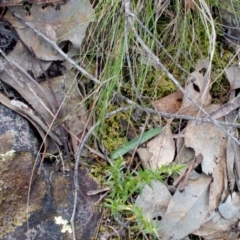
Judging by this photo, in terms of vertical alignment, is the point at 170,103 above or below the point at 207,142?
above

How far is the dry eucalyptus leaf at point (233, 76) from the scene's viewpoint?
1.83 m

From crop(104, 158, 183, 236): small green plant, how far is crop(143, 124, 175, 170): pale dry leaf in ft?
0.19

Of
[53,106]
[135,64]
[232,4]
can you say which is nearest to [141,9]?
[135,64]

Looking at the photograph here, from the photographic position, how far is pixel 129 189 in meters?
1.63

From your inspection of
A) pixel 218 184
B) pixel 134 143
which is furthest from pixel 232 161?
pixel 134 143

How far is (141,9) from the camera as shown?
1789mm

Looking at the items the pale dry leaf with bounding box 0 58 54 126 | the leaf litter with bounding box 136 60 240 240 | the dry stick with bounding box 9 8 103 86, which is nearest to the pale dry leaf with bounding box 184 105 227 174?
the leaf litter with bounding box 136 60 240 240

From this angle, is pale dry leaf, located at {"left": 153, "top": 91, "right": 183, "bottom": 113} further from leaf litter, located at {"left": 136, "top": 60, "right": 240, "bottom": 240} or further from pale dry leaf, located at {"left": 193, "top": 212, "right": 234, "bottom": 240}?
pale dry leaf, located at {"left": 193, "top": 212, "right": 234, "bottom": 240}

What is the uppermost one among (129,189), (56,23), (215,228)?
(56,23)

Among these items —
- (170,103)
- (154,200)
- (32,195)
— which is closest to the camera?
(32,195)

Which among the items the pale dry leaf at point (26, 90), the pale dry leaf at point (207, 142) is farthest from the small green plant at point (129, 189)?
the pale dry leaf at point (26, 90)

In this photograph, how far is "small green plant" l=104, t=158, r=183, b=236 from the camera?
1.60m

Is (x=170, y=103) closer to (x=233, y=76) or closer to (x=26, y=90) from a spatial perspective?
(x=233, y=76)

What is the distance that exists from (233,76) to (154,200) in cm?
57
